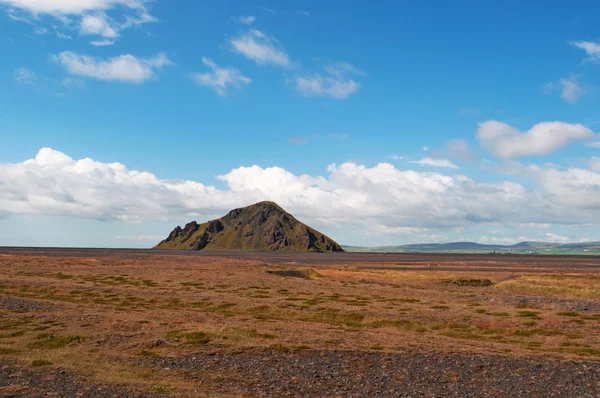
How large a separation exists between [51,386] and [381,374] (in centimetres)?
1539

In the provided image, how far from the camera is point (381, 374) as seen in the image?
22656 mm

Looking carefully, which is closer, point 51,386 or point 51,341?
point 51,386

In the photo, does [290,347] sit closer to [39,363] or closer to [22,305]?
[39,363]

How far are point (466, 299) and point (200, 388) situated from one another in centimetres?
4840

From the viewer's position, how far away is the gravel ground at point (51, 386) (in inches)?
725

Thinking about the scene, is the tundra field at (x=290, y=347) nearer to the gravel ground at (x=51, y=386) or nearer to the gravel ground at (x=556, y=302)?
the gravel ground at (x=51, y=386)

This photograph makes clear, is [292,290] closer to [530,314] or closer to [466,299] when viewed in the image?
[466,299]

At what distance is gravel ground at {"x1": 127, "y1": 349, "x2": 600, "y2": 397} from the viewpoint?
65.6 ft

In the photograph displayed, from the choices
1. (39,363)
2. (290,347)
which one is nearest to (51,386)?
(39,363)

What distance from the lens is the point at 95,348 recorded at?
27.0 metres

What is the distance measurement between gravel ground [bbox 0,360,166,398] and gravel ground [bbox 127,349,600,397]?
3623 mm

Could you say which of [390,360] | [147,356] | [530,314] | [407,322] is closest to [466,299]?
[530,314]

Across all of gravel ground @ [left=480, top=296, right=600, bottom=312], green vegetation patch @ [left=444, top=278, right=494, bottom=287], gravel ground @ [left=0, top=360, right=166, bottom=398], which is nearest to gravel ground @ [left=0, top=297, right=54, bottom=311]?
gravel ground @ [left=0, top=360, right=166, bottom=398]

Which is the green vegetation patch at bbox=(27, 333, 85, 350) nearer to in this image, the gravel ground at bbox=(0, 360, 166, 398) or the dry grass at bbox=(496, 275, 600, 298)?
the gravel ground at bbox=(0, 360, 166, 398)
